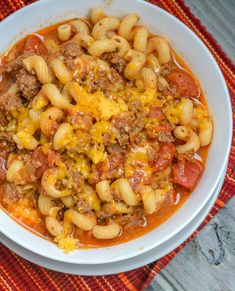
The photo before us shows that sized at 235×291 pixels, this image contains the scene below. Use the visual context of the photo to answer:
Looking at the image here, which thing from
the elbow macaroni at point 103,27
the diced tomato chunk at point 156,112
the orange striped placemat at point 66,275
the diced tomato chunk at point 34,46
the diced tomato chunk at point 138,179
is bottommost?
the orange striped placemat at point 66,275

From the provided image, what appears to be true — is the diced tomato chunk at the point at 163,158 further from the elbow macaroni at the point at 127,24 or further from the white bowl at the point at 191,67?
the elbow macaroni at the point at 127,24

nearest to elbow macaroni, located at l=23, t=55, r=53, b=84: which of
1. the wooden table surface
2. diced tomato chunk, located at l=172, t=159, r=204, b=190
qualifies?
diced tomato chunk, located at l=172, t=159, r=204, b=190

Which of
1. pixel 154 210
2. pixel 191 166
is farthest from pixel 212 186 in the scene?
pixel 154 210

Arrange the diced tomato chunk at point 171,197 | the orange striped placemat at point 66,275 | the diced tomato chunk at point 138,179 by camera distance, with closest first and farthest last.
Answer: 1. the diced tomato chunk at point 138,179
2. the diced tomato chunk at point 171,197
3. the orange striped placemat at point 66,275

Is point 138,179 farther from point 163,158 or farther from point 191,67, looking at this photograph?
point 191,67

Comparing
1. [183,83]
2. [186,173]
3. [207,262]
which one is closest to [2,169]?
[186,173]

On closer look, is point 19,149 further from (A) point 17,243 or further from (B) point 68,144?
(A) point 17,243

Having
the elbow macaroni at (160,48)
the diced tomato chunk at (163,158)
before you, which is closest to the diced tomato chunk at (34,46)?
the elbow macaroni at (160,48)
